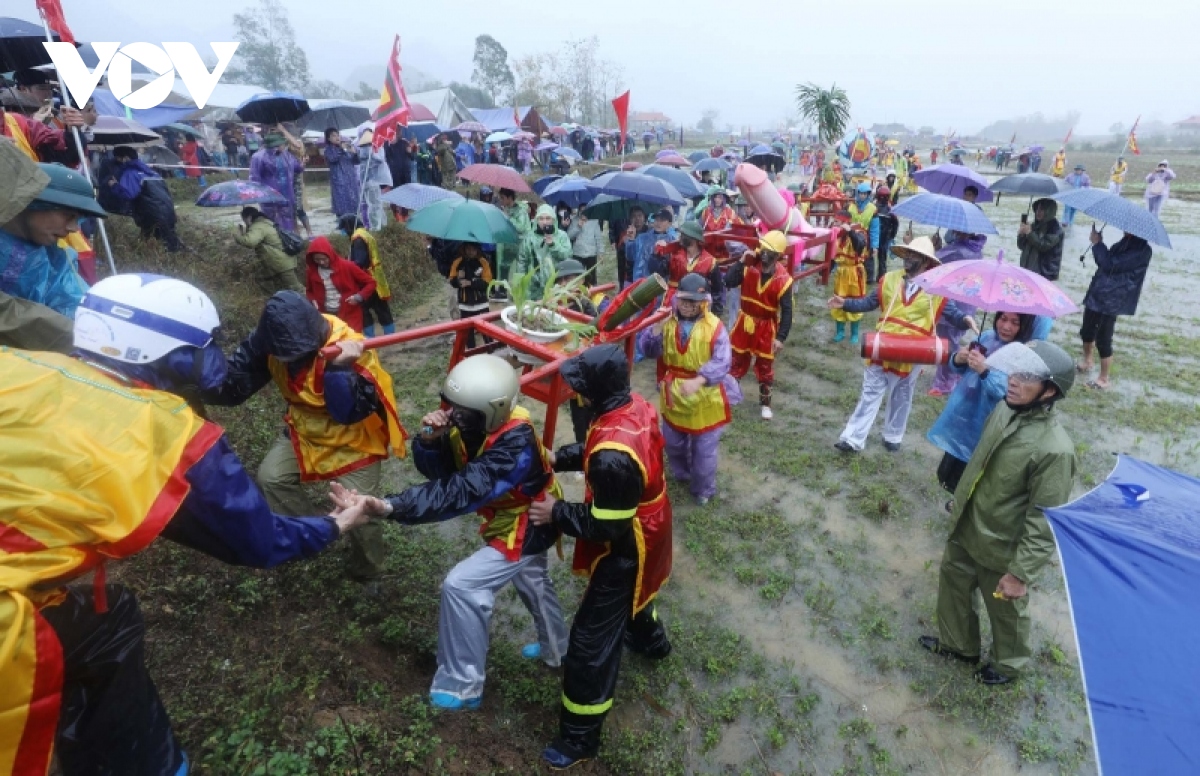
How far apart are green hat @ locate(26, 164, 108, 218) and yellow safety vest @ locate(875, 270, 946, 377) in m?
5.33

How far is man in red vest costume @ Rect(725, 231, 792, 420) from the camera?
236 inches

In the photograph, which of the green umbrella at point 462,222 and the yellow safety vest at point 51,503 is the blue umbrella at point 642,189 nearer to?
the green umbrella at point 462,222

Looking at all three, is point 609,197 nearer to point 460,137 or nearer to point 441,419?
point 441,419

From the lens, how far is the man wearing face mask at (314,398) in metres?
3.07

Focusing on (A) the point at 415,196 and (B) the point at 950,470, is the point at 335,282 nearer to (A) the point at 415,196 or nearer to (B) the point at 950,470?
(A) the point at 415,196

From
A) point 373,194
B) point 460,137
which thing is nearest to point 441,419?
point 373,194

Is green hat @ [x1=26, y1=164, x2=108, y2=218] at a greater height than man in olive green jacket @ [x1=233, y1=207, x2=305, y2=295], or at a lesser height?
greater

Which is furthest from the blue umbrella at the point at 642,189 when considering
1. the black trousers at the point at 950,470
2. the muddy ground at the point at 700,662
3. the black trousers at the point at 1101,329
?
the black trousers at the point at 1101,329

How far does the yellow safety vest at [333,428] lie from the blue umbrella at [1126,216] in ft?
20.5

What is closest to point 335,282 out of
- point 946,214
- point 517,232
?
point 517,232

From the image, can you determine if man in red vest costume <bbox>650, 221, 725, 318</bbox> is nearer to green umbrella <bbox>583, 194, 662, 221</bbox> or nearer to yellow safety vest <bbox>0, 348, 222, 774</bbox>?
green umbrella <bbox>583, 194, 662, 221</bbox>

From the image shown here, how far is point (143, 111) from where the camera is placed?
16.5 metres

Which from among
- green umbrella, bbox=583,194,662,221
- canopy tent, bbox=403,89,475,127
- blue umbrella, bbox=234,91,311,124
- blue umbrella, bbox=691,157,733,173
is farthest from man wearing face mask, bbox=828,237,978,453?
canopy tent, bbox=403,89,475,127

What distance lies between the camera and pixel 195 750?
7.98 ft
